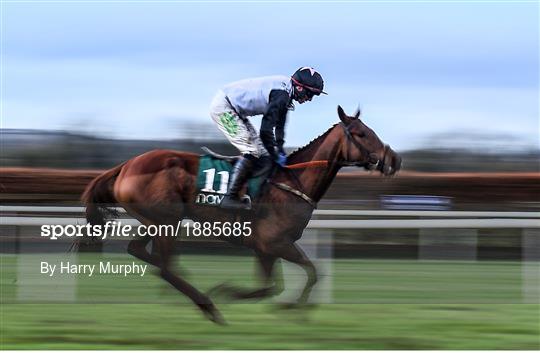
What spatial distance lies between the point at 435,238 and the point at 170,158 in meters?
4.07

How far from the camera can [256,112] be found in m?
5.94

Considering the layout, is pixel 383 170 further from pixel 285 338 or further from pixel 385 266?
pixel 385 266

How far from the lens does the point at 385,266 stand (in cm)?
876

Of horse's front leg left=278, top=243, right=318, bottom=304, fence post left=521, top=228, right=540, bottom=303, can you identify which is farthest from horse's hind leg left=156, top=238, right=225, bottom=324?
fence post left=521, top=228, right=540, bottom=303

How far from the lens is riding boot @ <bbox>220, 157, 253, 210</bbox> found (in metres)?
5.78

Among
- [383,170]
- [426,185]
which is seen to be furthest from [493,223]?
[426,185]

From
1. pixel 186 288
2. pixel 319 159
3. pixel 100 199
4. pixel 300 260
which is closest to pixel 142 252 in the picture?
pixel 186 288

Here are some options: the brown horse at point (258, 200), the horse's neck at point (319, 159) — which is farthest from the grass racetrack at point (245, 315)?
the horse's neck at point (319, 159)

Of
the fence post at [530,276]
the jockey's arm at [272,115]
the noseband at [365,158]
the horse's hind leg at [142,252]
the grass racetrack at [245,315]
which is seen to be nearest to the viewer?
the grass racetrack at [245,315]

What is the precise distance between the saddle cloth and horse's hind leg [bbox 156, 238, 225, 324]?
1.27 feet

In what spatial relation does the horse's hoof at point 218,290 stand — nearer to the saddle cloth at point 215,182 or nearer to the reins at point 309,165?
the saddle cloth at point 215,182

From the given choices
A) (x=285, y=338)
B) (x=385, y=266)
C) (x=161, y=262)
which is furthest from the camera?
(x=385, y=266)

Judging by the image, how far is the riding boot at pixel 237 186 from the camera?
578cm

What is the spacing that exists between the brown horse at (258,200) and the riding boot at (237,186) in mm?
75
